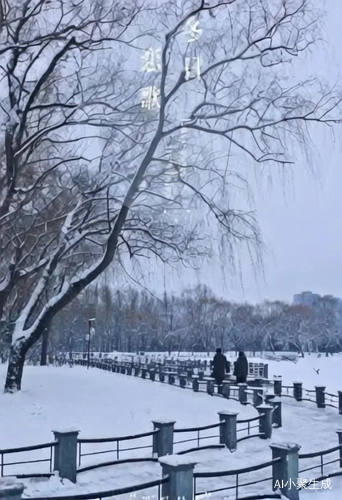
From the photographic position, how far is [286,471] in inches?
361

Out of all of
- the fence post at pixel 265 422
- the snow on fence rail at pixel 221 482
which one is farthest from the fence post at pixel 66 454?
the fence post at pixel 265 422

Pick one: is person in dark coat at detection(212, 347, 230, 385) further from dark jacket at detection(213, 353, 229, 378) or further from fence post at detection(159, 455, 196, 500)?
fence post at detection(159, 455, 196, 500)

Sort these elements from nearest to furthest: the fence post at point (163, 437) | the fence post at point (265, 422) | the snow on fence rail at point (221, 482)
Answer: the snow on fence rail at point (221, 482) → the fence post at point (163, 437) → the fence post at point (265, 422)

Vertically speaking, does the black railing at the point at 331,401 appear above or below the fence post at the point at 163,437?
below

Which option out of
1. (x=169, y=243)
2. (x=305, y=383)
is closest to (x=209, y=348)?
(x=305, y=383)

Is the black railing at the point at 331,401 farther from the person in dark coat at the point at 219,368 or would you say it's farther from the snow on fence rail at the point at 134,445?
the snow on fence rail at the point at 134,445

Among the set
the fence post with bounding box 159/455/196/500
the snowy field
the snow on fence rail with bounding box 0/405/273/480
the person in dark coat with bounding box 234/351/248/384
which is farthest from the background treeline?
the fence post with bounding box 159/455/196/500

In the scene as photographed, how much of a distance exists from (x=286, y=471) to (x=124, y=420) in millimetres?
6839

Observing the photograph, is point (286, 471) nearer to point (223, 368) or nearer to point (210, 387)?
point (210, 387)

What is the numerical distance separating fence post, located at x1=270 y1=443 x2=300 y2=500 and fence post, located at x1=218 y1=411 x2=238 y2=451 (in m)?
3.94

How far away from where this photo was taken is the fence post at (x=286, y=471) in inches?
359

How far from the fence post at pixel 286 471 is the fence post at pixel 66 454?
3.42 meters

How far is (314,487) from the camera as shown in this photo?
384 inches

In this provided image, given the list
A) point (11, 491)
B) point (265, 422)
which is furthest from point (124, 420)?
point (11, 491)
